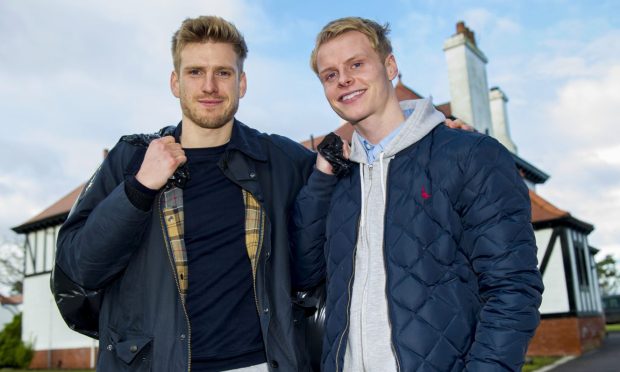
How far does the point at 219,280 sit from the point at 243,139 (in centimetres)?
74

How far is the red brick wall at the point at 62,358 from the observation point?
24.3 metres

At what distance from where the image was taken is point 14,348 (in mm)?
26828

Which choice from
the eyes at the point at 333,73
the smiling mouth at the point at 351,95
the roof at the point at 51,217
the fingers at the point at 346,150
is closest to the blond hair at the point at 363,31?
the eyes at the point at 333,73

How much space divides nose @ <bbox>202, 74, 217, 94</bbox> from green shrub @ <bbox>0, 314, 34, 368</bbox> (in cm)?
2750

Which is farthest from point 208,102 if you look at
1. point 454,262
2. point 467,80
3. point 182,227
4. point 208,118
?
point 467,80

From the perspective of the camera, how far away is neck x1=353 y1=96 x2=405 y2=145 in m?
2.61

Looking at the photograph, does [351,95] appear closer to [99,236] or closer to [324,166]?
[324,166]

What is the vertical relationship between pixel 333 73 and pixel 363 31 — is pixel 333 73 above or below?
below

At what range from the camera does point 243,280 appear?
2.76 meters

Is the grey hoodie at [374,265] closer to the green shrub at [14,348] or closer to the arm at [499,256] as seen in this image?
the arm at [499,256]

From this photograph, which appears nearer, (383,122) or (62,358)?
(383,122)

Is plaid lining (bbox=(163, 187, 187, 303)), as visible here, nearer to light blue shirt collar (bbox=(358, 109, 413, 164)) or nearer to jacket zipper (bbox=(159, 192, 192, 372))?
jacket zipper (bbox=(159, 192, 192, 372))

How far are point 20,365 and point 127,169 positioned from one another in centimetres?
2792

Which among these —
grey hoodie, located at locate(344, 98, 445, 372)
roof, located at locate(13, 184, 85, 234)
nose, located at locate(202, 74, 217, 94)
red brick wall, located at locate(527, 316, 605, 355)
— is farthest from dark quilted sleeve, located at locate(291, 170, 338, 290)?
roof, located at locate(13, 184, 85, 234)
